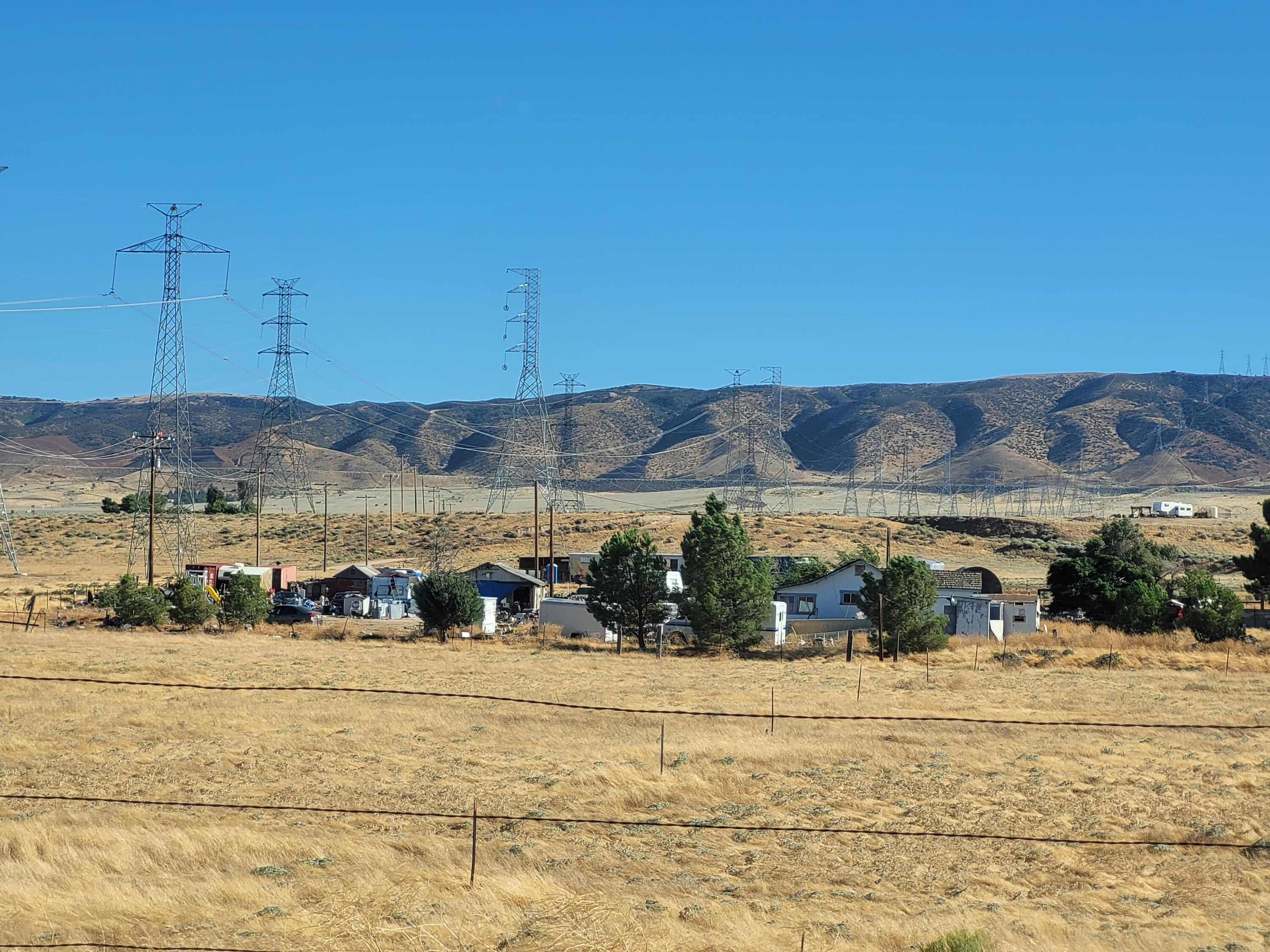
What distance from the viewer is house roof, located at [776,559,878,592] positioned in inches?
2319

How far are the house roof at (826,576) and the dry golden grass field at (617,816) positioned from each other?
19.5 meters

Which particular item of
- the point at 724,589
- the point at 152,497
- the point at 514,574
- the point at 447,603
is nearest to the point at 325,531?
the point at 514,574

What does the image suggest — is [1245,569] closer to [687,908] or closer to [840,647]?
[840,647]

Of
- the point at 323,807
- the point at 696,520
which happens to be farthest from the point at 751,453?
the point at 323,807

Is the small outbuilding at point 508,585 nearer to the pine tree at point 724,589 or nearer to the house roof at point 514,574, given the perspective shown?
the house roof at point 514,574

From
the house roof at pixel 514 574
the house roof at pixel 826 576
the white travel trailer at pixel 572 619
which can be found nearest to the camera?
the white travel trailer at pixel 572 619

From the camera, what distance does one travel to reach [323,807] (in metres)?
21.2

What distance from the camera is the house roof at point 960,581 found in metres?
60.5

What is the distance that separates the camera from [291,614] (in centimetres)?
6191

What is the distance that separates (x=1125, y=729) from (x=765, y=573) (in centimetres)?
2240

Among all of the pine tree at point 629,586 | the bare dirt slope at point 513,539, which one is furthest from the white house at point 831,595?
the bare dirt slope at point 513,539

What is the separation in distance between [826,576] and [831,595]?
3.20 ft

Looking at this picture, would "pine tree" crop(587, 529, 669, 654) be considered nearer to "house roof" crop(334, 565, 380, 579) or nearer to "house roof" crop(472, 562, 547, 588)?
"house roof" crop(472, 562, 547, 588)

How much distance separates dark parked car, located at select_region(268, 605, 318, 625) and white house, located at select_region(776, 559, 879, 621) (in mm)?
23717
